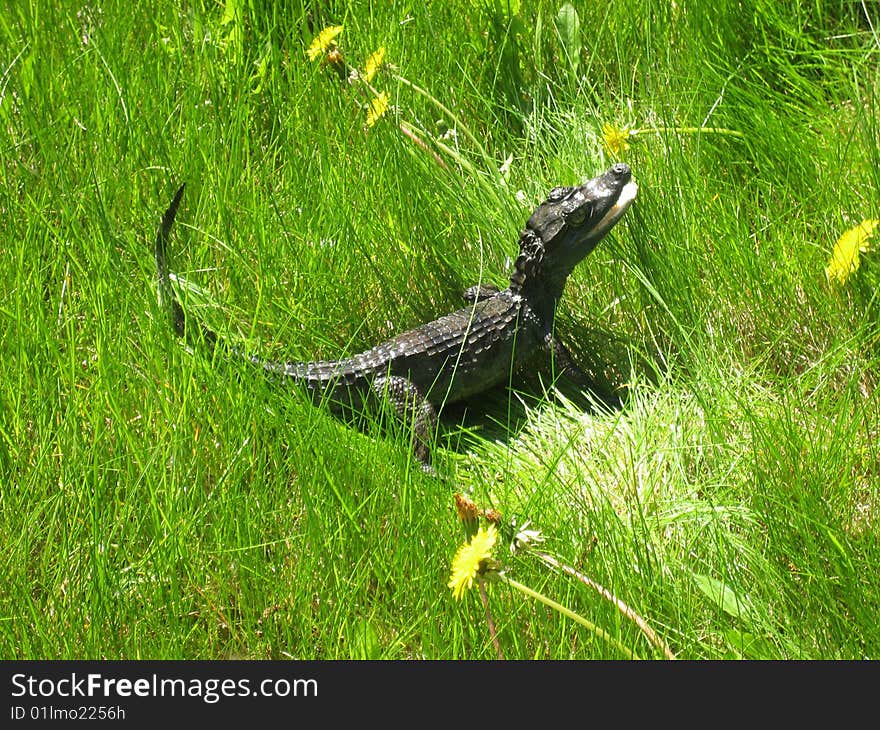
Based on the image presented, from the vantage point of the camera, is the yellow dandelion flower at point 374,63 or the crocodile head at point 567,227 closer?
the crocodile head at point 567,227

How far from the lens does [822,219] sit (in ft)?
12.8

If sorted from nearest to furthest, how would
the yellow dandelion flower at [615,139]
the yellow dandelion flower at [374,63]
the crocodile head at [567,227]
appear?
the crocodile head at [567,227] → the yellow dandelion flower at [615,139] → the yellow dandelion flower at [374,63]

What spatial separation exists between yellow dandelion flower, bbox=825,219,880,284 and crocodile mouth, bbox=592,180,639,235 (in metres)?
0.72

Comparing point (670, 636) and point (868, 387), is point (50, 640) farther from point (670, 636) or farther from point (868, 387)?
point (868, 387)

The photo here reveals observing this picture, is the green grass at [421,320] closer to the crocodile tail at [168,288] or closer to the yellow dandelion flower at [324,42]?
the crocodile tail at [168,288]

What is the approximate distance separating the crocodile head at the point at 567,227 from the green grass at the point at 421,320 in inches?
4.6

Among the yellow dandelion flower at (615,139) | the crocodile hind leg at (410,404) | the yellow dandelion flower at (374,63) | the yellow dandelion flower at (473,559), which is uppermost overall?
the yellow dandelion flower at (615,139)

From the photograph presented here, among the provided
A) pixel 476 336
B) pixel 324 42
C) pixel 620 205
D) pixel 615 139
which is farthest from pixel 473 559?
pixel 324 42

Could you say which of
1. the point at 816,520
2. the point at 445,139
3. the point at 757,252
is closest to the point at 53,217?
the point at 445,139

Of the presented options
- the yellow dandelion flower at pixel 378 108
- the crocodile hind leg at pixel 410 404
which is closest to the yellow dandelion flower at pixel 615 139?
the yellow dandelion flower at pixel 378 108

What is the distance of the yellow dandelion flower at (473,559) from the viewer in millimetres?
2369

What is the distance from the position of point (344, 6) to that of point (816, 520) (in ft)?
10.8

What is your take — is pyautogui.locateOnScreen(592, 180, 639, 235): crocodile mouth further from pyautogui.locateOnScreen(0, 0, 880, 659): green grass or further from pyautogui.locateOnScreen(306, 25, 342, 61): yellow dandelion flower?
pyautogui.locateOnScreen(306, 25, 342, 61): yellow dandelion flower

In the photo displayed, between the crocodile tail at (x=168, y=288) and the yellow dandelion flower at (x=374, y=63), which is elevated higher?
the yellow dandelion flower at (x=374, y=63)
